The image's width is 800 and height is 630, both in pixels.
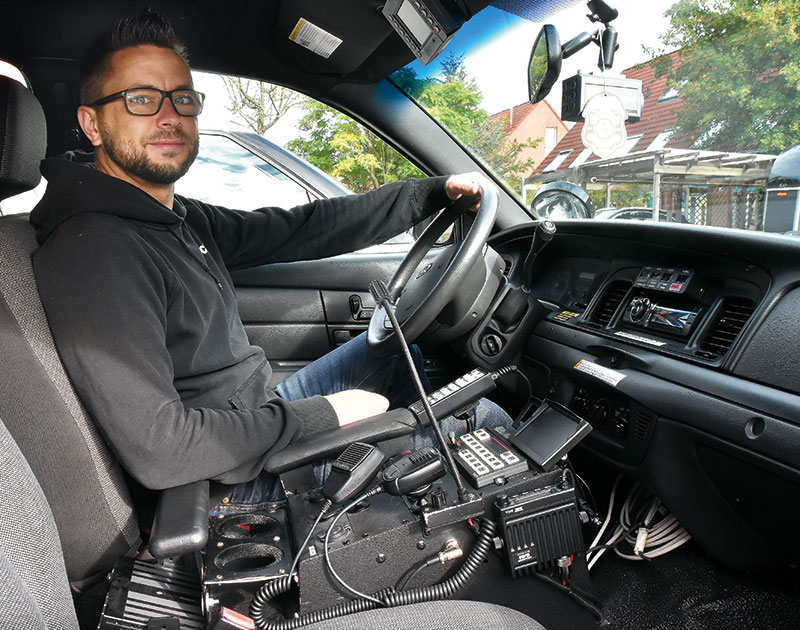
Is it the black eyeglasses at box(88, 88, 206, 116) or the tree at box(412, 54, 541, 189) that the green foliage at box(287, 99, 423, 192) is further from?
the black eyeglasses at box(88, 88, 206, 116)

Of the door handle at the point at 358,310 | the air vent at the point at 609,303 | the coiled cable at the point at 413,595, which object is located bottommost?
the coiled cable at the point at 413,595

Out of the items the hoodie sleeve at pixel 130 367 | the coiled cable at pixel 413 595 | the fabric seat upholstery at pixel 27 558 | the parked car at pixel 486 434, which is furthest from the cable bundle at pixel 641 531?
the fabric seat upholstery at pixel 27 558

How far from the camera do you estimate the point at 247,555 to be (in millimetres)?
1163

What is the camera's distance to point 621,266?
178 centimetres

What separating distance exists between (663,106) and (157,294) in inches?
48.0

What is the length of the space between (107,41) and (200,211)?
1.77 ft

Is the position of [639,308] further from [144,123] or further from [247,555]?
[144,123]

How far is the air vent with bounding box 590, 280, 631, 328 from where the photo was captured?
68.9 inches

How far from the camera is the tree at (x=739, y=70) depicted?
1198 mm

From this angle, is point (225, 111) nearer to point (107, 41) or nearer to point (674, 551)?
point (107, 41)

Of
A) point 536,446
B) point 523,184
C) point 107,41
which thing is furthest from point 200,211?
point 536,446

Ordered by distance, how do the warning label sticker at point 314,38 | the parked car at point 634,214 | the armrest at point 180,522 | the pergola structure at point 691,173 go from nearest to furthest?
the armrest at point 180,522 < the pergola structure at point 691,173 < the parked car at point 634,214 < the warning label sticker at point 314,38

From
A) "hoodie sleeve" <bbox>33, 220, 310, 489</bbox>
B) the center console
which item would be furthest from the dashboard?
"hoodie sleeve" <bbox>33, 220, 310, 489</bbox>

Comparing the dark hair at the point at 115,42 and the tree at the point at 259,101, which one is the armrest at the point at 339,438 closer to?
the dark hair at the point at 115,42
